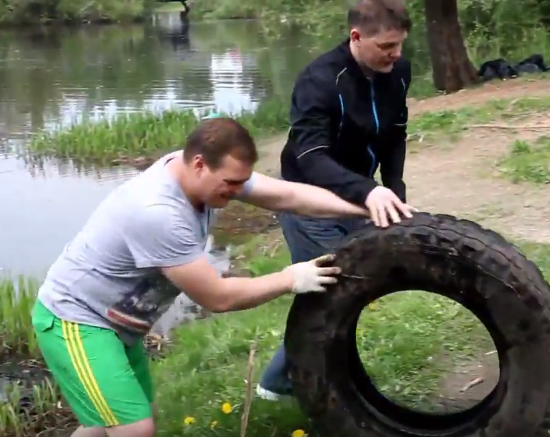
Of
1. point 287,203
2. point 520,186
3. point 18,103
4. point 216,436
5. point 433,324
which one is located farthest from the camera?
point 18,103

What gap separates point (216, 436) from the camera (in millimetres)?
4156

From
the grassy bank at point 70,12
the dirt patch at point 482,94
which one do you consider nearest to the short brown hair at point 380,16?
the dirt patch at point 482,94

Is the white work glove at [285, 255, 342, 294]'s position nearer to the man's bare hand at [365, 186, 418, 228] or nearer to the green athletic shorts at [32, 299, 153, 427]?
the man's bare hand at [365, 186, 418, 228]

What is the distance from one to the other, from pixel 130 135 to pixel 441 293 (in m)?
12.4

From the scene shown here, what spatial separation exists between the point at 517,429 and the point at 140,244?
162 cm

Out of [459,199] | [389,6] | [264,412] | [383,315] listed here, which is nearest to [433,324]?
[383,315]

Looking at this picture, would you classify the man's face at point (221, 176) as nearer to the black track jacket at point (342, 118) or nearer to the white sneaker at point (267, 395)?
the black track jacket at point (342, 118)

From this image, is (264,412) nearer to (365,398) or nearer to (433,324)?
(365,398)

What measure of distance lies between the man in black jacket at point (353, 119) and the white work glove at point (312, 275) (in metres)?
0.28

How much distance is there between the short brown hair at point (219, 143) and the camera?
3.00 meters

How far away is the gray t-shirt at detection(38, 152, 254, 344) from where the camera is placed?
3066 mm

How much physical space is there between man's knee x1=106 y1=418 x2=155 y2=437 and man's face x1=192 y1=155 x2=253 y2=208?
92 centimetres

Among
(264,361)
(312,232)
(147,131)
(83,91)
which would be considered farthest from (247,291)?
(83,91)

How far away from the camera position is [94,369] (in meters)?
3.23
